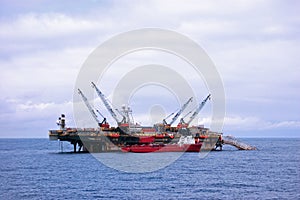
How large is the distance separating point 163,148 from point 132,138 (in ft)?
34.6

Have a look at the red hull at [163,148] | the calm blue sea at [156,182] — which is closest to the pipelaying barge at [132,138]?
the red hull at [163,148]

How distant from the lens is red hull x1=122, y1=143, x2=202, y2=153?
133375 mm

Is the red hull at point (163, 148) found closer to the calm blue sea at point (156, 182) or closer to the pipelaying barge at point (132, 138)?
the pipelaying barge at point (132, 138)

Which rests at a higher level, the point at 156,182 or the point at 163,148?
the point at 163,148

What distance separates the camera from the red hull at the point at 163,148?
5251 inches

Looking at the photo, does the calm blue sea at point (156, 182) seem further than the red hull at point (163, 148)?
No

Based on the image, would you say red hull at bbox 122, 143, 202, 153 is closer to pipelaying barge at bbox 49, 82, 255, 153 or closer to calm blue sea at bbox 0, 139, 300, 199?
pipelaying barge at bbox 49, 82, 255, 153

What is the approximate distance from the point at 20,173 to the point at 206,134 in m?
72.8

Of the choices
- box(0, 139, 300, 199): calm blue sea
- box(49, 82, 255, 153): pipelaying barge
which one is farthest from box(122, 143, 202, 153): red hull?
box(0, 139, 300, 199): calm blue sea

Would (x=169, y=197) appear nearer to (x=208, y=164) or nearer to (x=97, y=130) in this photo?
(x=208, y=164)

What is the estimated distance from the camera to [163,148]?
136625 mm

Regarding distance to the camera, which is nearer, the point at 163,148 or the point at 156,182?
the point at 156,182

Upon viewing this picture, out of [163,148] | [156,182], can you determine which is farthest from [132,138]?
[156,182]

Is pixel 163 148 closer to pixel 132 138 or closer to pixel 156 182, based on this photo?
pixel 132 138
